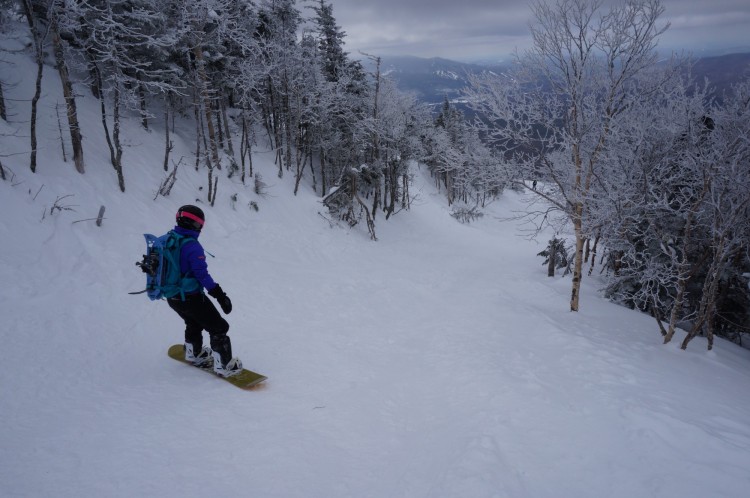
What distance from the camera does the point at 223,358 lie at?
561 cm

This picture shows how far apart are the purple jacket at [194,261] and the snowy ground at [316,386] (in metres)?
1.68

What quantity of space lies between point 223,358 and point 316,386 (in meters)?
1.54

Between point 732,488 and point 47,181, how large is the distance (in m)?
14.5

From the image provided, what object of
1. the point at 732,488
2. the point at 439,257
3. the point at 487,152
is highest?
the point at 487,152

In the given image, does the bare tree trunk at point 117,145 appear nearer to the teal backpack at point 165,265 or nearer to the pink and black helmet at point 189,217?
the teal backpack at point 165,265

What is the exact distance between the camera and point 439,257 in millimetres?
22359

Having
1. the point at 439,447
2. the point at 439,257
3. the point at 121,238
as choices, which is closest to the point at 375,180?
the point at 439,257

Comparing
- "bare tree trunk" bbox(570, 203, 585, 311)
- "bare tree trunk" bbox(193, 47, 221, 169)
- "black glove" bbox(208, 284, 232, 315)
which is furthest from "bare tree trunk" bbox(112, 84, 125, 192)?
"bare tree trunk" bbox(570, 203, 585, 311)

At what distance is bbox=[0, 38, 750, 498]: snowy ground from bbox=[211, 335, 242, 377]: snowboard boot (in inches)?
9.7

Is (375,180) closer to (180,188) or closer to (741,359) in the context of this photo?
(180,188)

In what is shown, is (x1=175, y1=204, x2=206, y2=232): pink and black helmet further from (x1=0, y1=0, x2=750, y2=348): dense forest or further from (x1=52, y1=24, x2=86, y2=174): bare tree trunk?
(x1=52, y1=24, x2=86, y2=174): bare tree trunk

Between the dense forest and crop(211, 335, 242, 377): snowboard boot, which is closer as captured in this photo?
crop(211, 335, 242, 377): snowboard boot

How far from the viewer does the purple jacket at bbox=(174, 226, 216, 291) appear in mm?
4996

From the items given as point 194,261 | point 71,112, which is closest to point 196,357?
point 194,261
